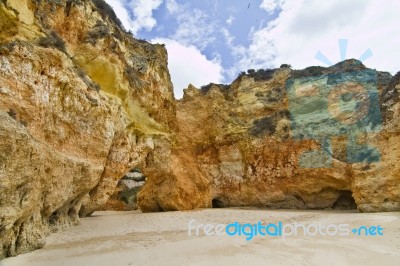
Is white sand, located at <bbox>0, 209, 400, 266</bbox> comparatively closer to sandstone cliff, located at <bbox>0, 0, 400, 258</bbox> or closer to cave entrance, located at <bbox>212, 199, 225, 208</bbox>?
sandstone cliff, located at <bbox>0, 0, 400, 258</bbox>

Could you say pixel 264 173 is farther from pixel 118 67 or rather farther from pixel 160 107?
pixel 118 67

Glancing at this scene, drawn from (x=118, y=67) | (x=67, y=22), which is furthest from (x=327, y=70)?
(x=67, y=22)

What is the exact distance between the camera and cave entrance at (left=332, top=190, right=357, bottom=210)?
46.9ft

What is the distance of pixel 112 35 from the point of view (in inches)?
455

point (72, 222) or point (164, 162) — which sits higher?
point (164, 162)

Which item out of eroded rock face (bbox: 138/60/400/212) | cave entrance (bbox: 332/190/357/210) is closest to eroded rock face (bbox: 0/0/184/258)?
eroded rock face (bbox: 138/60/400/212)

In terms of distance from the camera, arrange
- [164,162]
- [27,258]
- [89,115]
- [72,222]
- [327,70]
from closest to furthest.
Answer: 1. [27,258]
2. [89,115]
3. [72,222]
4. [164,162]
5. [327,70]

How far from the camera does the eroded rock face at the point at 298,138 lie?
12.1m

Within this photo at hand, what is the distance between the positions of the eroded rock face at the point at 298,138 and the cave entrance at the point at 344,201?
0.05 m

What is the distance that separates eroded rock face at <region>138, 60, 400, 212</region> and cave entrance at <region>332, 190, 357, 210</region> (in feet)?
0.15

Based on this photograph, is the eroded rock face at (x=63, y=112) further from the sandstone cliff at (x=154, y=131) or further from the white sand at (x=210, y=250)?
the white sand at (x=210, y=250)

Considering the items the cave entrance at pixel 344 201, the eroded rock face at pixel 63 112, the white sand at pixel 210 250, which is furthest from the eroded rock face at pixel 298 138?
the white sand at pixel 210 250

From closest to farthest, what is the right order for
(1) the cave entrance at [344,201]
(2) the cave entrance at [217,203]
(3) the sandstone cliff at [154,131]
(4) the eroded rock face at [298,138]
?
(3) the sandstone cliff at [154,131] < (4) the eroded rock face at [298,138] < (1) the cave entrance at [344,201] < (2) the cave entrance at [217,203]

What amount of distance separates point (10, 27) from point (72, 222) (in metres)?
6.05
